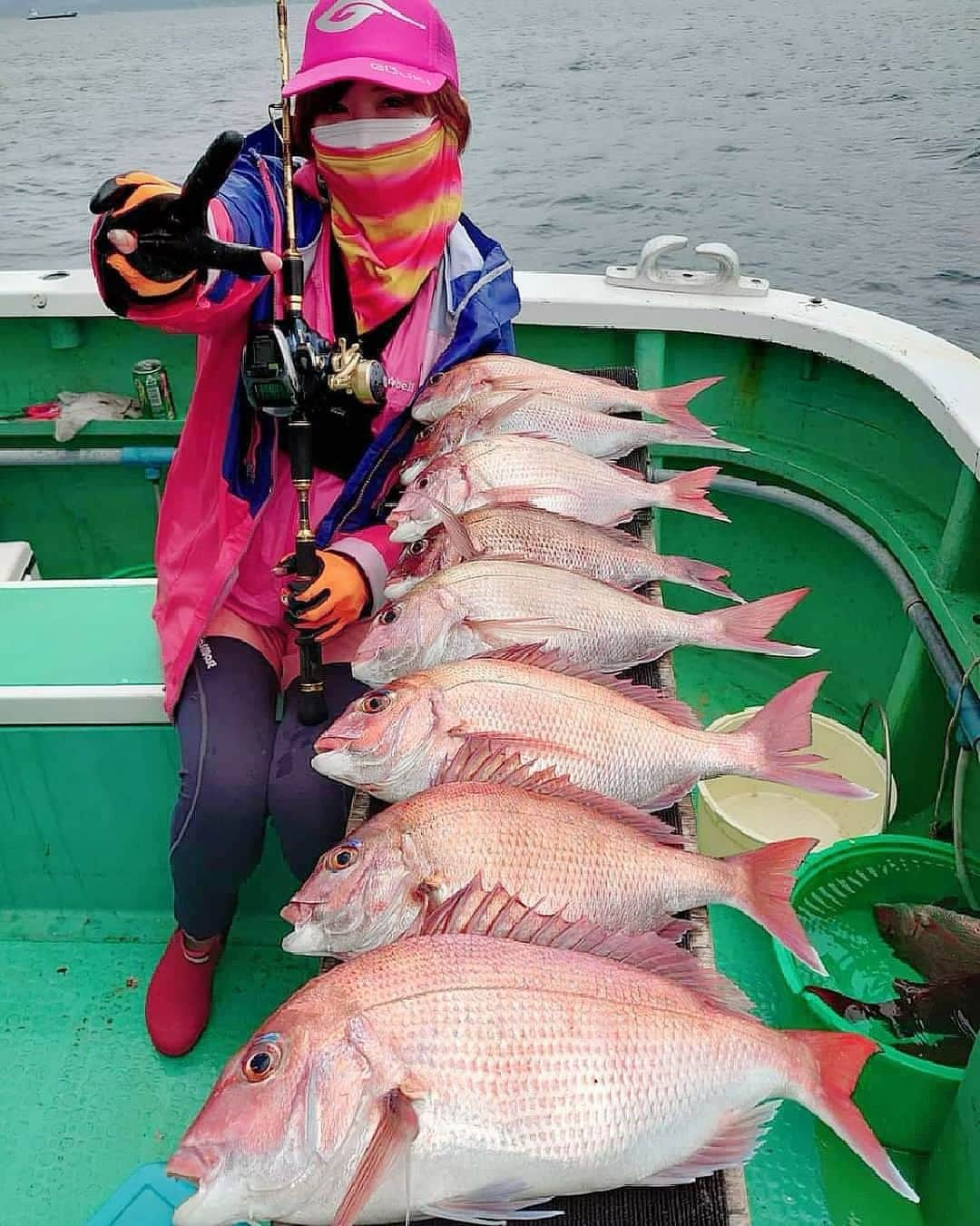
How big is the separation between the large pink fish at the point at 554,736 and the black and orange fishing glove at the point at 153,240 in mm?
905

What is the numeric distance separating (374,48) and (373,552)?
1.10m

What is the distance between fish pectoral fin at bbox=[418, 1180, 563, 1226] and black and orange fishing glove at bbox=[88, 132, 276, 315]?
1.58 metres

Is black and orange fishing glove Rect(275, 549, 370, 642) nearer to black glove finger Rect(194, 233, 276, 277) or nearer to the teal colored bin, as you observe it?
black glove finger Rect(194, 233, 276, 277)

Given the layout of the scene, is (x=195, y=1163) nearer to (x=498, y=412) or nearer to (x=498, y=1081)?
(x=498, y=1081)

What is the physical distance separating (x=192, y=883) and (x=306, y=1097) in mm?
1255

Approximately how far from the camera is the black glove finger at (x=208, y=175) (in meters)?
1.71

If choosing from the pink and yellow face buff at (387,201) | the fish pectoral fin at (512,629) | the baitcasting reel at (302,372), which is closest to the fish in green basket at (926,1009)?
the fish pectoral fin at (512,629)

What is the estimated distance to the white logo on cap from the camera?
6.86ft

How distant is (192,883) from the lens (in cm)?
219

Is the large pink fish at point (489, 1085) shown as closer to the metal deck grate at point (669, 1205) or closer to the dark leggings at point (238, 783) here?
the metal deck grate at point (669, 1205)

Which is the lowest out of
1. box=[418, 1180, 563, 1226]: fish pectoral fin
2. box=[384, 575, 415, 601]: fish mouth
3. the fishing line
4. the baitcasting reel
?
the fishing line

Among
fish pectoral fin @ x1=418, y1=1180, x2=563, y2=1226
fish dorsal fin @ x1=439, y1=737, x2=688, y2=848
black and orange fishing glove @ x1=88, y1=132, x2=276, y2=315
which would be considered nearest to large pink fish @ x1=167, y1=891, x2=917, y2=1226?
fish pectoral fin @ x1=418, y1=1180, x2=563, y2=1226

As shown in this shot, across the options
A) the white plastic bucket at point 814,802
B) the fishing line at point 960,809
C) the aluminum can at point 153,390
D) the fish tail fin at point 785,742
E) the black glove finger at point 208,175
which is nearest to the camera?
the fish tail fin at point 785,742

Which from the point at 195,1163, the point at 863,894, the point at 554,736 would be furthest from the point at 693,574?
the point at 195,1163
